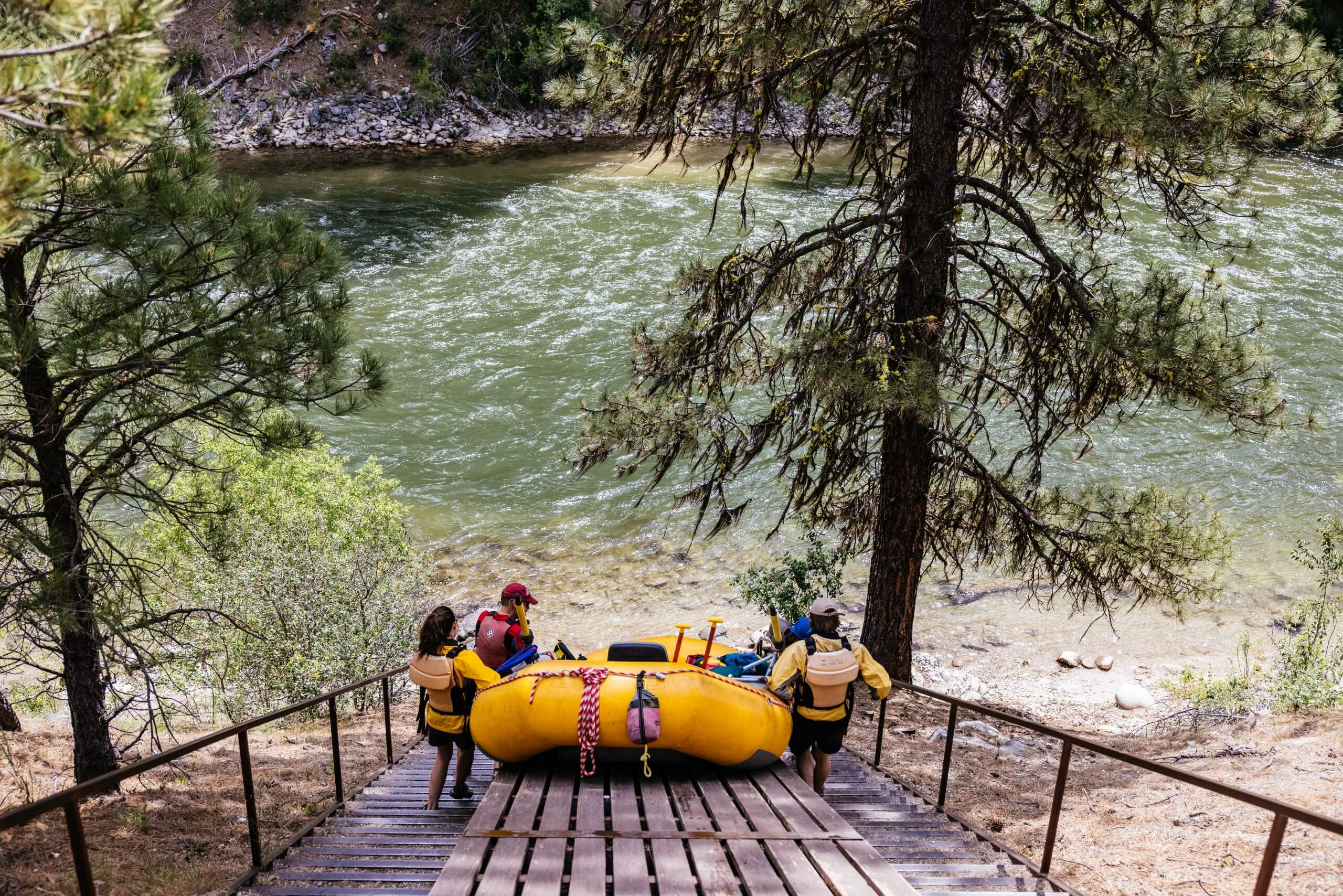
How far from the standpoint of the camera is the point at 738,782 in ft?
18.1

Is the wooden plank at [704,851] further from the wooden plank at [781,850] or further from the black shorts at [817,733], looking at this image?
the black shorts at [817,733]

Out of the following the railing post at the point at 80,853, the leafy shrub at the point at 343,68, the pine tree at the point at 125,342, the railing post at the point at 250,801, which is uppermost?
the leafy shrub at the point at 343,68

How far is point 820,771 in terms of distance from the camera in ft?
19.7

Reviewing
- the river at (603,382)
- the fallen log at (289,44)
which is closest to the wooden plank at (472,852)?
the river at (603,382)

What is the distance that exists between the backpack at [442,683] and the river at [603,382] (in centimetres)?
488

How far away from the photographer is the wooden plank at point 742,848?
387 cm

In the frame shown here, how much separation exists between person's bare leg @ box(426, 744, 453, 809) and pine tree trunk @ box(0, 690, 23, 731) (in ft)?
16.9

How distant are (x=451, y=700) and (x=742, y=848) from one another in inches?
89.1

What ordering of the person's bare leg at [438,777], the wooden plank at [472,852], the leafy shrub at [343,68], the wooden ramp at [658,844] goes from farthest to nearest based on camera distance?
the leafy shrub at [343,68] → the person's bare leg at [438,777] → the wooden ramp at [658,844] → the wooden plank at [472,852]

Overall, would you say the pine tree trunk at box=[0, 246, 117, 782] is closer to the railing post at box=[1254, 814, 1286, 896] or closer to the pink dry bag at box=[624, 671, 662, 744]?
the pink dry bag at box=[624, 671, 662, 744]

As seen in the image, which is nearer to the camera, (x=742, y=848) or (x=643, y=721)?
(x=742, y=848)

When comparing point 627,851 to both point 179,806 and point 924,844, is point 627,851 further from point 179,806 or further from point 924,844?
point 179,806

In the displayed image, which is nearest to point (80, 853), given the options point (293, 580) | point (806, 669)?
point (806, 669)

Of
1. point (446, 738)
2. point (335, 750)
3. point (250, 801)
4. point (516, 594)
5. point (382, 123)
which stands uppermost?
point (382, 123)
